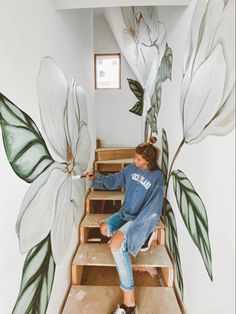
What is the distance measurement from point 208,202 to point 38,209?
85 centimetres

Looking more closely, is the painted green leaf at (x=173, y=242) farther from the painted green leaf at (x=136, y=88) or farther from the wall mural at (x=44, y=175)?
the painted green leaf at (x=136, y=88)

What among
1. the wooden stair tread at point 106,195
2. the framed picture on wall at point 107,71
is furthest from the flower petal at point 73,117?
the framed picture on wall at point 107,71

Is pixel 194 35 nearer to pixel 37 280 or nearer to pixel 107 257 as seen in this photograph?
pixel 37 280

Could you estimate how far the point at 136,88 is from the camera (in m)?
4.18

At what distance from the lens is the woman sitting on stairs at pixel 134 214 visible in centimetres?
169

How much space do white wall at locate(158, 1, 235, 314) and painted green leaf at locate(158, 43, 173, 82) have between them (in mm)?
120

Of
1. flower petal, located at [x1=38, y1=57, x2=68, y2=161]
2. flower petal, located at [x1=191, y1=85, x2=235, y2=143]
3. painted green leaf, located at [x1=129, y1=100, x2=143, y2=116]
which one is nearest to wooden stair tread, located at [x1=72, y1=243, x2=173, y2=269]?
flower petal, located at [x1=38, y1=57, x2=68, y2=161]

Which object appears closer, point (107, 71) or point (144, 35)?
point (144, 35)

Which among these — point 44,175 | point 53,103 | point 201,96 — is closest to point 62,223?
point 44,175

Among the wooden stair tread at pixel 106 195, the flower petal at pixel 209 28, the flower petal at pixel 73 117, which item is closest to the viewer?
the flower petal at pixel 209 28

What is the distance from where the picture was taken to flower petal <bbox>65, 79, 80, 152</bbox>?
5.89ft

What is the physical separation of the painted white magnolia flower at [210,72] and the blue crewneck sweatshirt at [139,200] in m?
0.53

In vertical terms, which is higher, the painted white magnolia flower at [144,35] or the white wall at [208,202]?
the painted white magnolia flower at [144,35]

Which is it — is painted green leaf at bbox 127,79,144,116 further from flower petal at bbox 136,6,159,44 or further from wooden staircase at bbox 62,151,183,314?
wooden staircase at bbox 62,151,183,314
